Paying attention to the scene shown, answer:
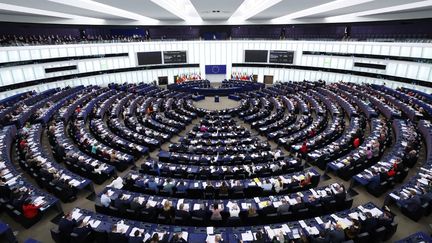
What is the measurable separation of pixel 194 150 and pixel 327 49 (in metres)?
33.7

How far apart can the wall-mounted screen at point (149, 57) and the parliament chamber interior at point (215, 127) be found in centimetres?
18

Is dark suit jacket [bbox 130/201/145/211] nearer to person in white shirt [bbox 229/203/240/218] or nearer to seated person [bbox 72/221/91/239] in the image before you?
seated person [bbox 72/221/91/239]

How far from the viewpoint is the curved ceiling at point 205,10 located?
21891 mm

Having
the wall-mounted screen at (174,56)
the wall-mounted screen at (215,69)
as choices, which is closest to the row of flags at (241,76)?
the wall-mounted screen at (215,69)

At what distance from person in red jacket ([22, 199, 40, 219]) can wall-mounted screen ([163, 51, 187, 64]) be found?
122 feet

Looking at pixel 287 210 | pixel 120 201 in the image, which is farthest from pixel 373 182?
pixel 120 201

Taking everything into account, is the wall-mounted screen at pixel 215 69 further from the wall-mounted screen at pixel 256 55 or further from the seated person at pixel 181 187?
the seated person at pixel 181 187

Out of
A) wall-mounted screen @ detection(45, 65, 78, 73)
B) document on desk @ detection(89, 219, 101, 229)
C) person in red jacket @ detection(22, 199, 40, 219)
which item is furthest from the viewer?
wall-mounted screen @ detection(45, 65, 78, 73)

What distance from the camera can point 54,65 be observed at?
3522 centimetres

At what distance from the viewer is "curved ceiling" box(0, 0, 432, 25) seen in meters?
21.9

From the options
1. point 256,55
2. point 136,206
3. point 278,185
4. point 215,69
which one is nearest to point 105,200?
point 136,206

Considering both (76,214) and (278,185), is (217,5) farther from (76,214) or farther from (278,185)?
(76,214)

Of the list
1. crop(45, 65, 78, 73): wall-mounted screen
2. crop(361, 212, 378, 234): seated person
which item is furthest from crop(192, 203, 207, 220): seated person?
crop(45, 65, 78, 73): wall-mounted screen

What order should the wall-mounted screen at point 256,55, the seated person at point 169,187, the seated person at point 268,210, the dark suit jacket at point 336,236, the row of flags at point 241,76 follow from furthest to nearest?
1. the row of flags at point 241,76
2. the wall-mounted screen at point 256,55
3. the seated person at point 169,187
4. the seated person at point 268,210
5. the dark suit jacket at point 336,236
